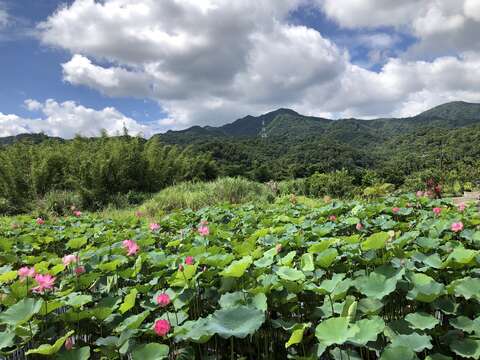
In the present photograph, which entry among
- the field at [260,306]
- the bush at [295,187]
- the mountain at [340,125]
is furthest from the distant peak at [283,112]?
the field at [260,306]

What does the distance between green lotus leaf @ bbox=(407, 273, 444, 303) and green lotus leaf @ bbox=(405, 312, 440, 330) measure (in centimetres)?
8

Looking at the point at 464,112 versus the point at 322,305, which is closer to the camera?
the point at 322,305

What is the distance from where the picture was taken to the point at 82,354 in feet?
5.13

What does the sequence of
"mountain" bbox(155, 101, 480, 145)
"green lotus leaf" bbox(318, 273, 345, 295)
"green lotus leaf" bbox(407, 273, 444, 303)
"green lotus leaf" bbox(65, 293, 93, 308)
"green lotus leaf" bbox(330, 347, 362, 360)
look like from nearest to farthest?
1. "green lotus leaf" bbox(330, 347, 362, 360)
2. "green lotus leaf" bbox(407, 273, 444, 303)
3. "green lotus leaf" bbox(318, 273, 345, 295)
4. "green lotus leaf" bbox(65, 293, 93, 308)
5. "mountain" bbox(155, 101, 480, 145)

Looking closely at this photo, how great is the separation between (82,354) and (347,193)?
10.3 meters

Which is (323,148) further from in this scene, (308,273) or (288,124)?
(288,124)

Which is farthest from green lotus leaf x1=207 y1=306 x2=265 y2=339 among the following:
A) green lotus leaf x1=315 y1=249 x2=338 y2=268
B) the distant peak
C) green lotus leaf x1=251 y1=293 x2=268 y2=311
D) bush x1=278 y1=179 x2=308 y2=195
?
the distant peak

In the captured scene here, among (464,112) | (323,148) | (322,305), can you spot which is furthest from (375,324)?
(464,112)

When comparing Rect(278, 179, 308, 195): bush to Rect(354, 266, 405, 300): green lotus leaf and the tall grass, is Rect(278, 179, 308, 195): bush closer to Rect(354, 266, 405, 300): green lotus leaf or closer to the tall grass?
the tall grass

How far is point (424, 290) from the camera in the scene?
1.70 meters

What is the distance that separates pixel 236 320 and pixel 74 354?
27.0 inches

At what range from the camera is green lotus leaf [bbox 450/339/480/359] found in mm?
1386

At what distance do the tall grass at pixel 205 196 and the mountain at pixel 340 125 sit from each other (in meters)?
96.3

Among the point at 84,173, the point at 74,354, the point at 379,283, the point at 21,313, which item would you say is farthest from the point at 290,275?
the point at 84,173
